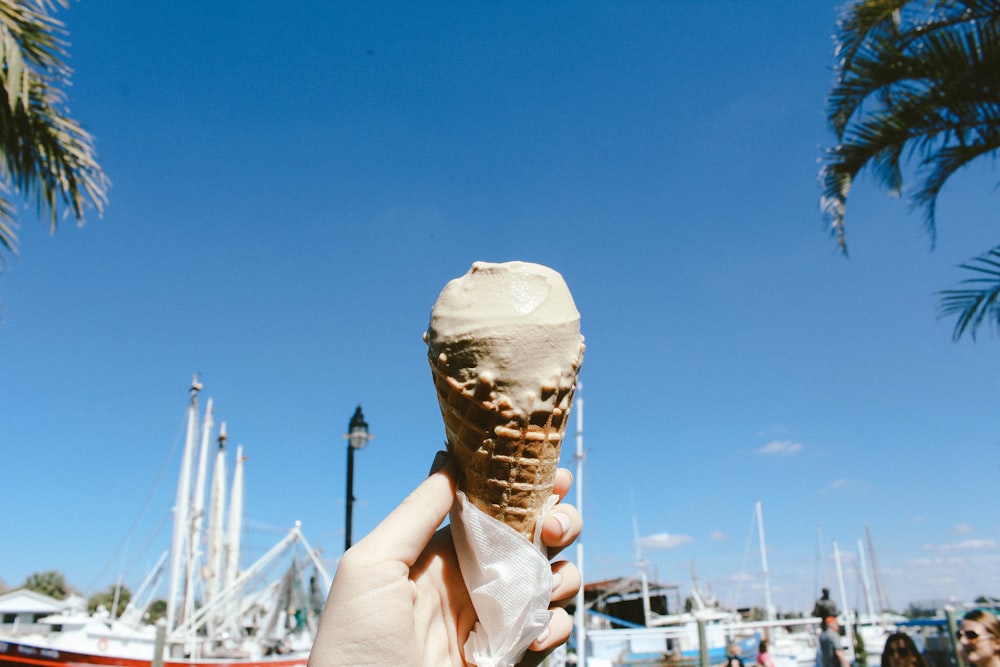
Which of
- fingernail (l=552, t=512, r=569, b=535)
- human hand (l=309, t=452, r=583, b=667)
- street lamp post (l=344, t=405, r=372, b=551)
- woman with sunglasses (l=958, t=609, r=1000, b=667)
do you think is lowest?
woman with sunglasses (l=958, t=609, r=1000, b=667)

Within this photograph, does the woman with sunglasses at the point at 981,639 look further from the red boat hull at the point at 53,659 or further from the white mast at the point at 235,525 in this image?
the white mast at the point at 235,525

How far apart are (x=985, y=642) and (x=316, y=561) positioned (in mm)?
20441

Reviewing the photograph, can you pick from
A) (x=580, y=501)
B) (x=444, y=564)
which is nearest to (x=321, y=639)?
(x=444, y=564)

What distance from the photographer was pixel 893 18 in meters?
5.16

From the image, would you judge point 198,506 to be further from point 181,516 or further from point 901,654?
point 901,654

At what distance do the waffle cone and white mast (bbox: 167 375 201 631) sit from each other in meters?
19.4

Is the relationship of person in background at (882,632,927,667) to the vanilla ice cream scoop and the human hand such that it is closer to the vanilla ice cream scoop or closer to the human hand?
the human hand

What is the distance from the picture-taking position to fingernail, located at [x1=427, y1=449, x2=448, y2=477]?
1832 millimetres

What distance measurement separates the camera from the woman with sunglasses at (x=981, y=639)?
420cm

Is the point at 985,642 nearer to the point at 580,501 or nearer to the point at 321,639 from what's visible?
Result: the point at 321,639

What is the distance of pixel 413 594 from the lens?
162cm

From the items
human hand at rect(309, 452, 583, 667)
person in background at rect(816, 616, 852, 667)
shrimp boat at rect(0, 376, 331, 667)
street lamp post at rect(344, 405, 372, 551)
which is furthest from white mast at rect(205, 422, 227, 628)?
human hand at rect(309, 452, 583, 667)

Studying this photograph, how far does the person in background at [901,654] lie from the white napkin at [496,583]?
4.56 m

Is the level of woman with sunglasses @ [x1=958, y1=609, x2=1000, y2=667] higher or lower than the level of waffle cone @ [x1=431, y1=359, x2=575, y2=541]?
lower
